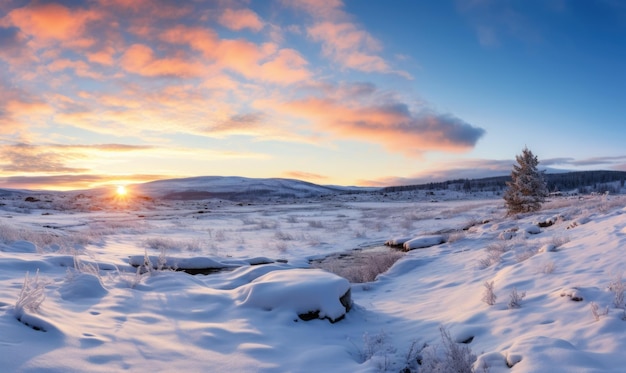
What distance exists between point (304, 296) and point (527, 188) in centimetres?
2232

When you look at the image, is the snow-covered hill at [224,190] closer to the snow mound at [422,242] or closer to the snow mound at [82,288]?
the snow mound at [422,242]

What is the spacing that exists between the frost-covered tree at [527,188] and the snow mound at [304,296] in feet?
68.1

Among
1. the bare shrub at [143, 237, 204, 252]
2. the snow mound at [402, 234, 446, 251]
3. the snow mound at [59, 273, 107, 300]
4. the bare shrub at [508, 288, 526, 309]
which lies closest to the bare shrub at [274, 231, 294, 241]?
the bare shrub at [143, 237, 204, 252]

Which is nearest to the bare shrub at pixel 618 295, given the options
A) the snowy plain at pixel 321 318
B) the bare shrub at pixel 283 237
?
the snowy plain at pixel 321 318

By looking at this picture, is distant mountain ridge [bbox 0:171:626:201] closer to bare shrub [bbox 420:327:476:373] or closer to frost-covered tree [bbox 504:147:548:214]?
frost-covered tree [bbox 504:147:548:214]

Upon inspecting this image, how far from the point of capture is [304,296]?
617 centimetres

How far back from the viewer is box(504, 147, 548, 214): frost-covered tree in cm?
2406

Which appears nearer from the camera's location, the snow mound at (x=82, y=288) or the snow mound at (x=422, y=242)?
the snow mound at (x=82, y=288)

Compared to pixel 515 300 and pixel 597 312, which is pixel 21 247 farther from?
pixel 597 312

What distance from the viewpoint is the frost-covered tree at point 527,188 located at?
78.9ft

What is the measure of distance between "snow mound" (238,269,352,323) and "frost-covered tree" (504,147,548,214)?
68.1 ft

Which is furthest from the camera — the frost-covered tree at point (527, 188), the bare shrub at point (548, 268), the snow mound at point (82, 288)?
the frost-covered tree at point (527, 188)

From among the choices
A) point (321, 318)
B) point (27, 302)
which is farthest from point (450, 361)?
point (27, 302)

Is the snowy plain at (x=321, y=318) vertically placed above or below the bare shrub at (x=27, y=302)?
below
